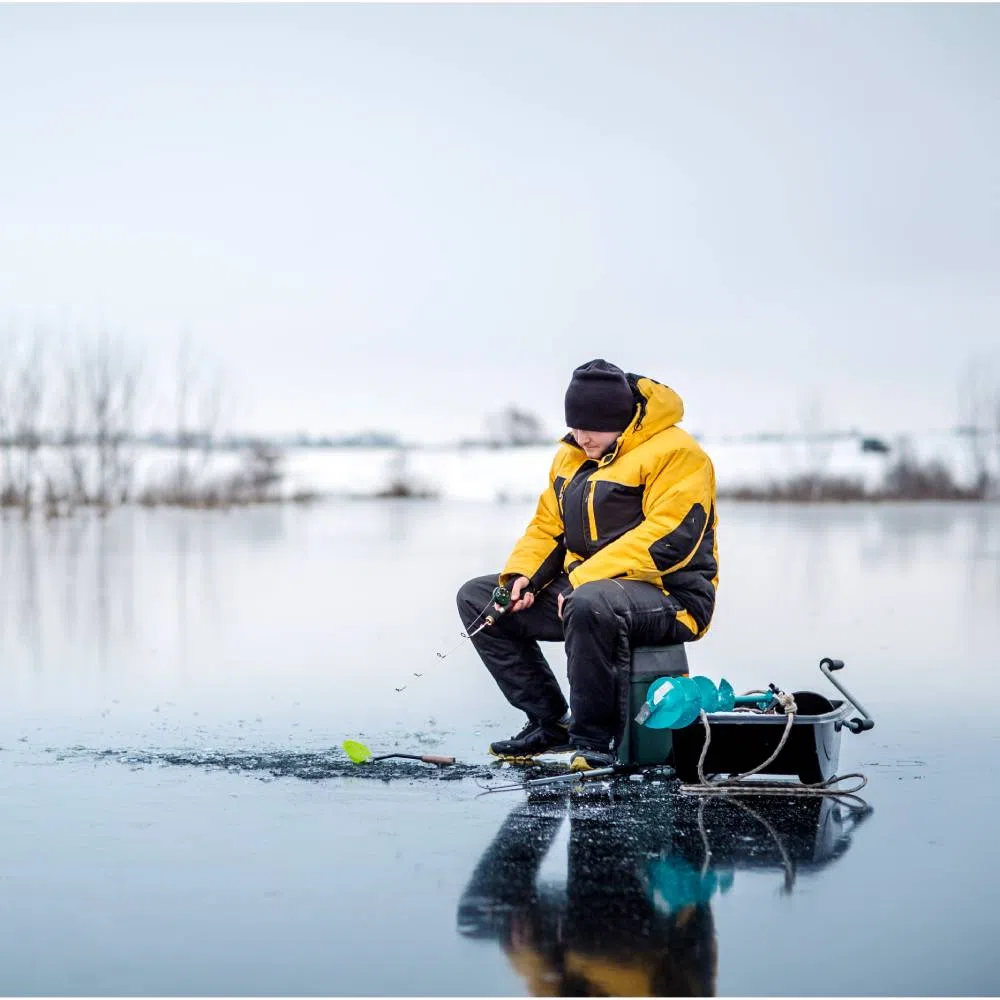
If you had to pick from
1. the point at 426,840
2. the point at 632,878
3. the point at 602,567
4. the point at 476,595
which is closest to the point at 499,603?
the point at 476,595

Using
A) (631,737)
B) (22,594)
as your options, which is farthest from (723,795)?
(22,594)

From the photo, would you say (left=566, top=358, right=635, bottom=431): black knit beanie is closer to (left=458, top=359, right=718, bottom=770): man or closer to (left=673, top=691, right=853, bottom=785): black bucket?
(left=458, top=359, right=718, bottom=770): man

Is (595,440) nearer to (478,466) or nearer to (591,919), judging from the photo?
(591,919)

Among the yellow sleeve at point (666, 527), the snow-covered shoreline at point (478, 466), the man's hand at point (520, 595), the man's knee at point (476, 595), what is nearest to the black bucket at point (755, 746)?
the yellow sleeve at point (666, 527)

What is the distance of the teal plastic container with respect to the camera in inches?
194

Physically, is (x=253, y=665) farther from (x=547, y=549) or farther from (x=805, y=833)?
(x=805, y=833)

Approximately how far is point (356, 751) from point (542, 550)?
0.96 m

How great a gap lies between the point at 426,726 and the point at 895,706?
196 centimetres

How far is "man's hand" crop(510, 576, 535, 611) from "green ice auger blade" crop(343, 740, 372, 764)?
0.71 m

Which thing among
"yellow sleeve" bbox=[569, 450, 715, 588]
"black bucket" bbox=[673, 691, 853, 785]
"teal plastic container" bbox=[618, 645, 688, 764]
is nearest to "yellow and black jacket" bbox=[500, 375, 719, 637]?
"yellow sleeve" bbox=[569, 450, 715, 588]

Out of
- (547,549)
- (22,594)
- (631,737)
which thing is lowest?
(22,594)

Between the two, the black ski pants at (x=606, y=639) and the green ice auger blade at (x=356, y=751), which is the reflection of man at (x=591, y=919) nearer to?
the black ski pants at (x=606, y=639)

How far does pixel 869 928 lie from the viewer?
310 centimetres

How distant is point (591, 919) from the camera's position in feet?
10.3
